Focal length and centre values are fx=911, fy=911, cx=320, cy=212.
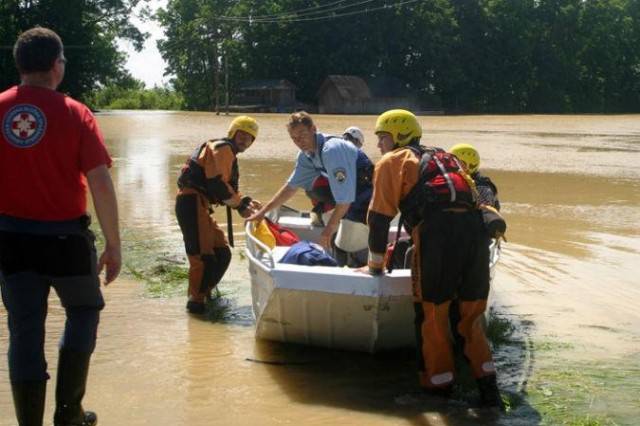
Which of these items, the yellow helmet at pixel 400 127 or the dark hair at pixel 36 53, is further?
the yellow helmet at pixel 400 127

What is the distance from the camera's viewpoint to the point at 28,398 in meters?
4.08

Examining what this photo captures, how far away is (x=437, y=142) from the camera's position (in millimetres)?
28438

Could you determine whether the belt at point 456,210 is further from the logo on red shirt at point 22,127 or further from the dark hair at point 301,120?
the logo on red shirt at point 22,127

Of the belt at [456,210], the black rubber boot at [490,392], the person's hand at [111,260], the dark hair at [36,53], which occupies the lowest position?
the black rubber boot at [490,392]

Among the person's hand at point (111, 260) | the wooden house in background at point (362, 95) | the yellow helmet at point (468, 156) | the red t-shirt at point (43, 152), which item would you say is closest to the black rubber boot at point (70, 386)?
the person's hand at point (111, 260)

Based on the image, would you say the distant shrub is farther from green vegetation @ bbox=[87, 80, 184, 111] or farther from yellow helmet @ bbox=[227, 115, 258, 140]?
yellow helmet @ bbox=[227, 115, 258, 140]

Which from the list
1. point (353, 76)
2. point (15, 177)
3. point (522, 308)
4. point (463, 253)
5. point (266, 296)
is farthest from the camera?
point (353, 76)

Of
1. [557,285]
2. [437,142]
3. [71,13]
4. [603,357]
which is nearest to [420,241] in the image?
[603,357]

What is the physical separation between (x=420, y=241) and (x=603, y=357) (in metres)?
1.91

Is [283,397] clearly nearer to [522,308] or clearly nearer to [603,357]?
[603,357]

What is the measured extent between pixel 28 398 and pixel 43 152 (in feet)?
3.65

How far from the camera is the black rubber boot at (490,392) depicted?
509cm

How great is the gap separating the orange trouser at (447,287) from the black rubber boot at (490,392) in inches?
1.5

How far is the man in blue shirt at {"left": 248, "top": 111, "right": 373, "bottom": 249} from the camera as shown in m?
6.49
